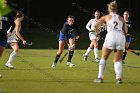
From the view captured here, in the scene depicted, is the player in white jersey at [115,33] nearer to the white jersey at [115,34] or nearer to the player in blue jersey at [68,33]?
the white jersey at [115,34]

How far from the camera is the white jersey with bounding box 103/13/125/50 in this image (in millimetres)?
9078

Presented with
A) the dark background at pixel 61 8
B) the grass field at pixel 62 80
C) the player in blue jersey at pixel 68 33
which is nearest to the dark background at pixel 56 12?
the dark background at pixel 61 8

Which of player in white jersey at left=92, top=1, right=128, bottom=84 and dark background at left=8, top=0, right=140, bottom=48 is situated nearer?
player in white jersey at left=92, top=1, right=128, bottom=84

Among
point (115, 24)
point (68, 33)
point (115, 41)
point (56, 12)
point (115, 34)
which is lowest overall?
point (56, 12)

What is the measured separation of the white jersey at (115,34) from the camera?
9.08 meters

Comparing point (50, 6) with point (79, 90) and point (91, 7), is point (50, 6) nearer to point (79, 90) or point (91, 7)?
point (91, 7)

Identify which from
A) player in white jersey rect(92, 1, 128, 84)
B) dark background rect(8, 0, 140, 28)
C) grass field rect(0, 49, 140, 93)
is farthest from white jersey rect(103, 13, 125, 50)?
dark background rect(8, 0, 140, 28)

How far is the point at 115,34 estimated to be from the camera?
913 cm

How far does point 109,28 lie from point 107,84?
4.22ft

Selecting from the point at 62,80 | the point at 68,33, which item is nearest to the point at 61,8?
the point at 68,33

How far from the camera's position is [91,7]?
33531 millimetres

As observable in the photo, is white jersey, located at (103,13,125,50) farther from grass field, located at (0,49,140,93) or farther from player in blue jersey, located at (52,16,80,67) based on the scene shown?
player in blue jersey, located at (52,16,80,67)

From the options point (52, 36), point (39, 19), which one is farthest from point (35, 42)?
point (39, 19)

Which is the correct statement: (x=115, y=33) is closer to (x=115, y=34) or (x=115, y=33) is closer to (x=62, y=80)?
(x=115, y=34)
